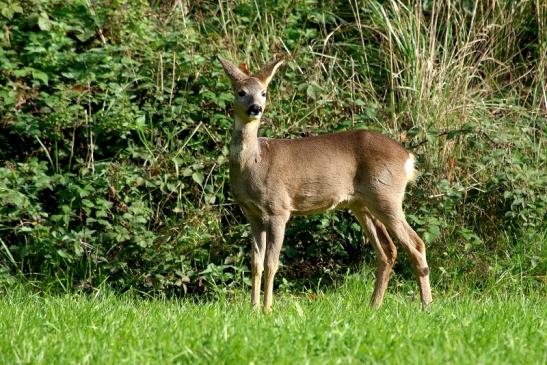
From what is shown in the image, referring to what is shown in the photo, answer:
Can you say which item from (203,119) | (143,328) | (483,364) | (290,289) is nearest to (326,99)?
(203,119)

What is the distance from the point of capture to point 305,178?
6.93 meters

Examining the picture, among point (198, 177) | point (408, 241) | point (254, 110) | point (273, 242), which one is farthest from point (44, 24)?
point (408, 241)

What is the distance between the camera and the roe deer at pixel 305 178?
676 cm

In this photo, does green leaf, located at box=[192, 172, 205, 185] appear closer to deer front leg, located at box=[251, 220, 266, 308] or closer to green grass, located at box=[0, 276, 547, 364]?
deer front leg, located at box=[251, 220, 266, 308]

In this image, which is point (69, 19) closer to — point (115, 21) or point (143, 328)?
point (115, 21)

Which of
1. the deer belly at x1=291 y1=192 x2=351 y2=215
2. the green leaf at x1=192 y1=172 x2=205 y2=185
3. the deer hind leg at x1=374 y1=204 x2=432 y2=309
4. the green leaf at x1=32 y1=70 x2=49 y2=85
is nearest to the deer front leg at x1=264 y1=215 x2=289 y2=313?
the deer belly at x1=291 y1=192 x2=351 y2=215

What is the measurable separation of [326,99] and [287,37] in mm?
1148

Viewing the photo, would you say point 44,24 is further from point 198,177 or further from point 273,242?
point 273,242

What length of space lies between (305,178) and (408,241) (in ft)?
2.58

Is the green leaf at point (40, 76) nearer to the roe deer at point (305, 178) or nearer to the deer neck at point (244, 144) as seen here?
the roe deer at point (305, 178)

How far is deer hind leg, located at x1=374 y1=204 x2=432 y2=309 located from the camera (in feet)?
22.5

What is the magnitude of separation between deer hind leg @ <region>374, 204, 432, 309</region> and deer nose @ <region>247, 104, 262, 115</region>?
1.03 m

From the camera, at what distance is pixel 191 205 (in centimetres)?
806

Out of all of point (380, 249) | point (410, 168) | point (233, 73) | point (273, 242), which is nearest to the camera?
point (273, 242)
